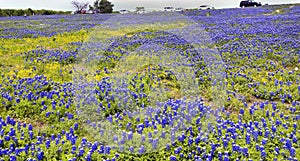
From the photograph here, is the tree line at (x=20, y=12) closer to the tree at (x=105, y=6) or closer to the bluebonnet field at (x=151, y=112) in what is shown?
the tree at (x=105, y=6)

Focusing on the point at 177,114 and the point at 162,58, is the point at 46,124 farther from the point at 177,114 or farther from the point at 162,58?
the point at 162,58

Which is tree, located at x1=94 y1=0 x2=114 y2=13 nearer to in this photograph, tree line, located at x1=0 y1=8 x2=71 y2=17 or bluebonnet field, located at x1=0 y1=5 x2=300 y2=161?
tree line, located at x1=0 y1=8 x2=71 y2=17

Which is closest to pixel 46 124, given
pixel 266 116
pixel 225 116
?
pixel 225 116

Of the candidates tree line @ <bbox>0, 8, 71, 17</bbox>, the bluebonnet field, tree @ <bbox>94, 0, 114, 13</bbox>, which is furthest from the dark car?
the bluebonnet field

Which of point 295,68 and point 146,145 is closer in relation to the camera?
point 146,145

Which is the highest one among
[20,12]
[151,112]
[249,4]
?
[249,4]

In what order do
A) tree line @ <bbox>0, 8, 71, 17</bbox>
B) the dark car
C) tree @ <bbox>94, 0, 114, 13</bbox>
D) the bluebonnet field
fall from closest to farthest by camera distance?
1. the bluebonnet field
2. tree line @ <bbox>0, 8, 71, 17</bbox>
3. the dark car
4. tree @ <bbox>94, 0, 114, 13</bbox>

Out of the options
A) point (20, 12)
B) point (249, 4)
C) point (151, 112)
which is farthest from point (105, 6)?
point (151, 112)

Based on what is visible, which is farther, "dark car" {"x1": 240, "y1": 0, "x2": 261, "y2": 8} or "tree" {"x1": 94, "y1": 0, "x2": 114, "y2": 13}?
"tree" {"x1": 94, "y1": 0, "x2": 114, "y2": 13}

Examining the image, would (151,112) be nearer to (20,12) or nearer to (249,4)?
(20,12)

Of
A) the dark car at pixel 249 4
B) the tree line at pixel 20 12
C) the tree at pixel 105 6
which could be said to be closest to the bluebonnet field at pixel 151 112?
the tree line at pixel 20 12

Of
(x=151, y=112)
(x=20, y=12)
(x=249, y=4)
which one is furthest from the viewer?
(x=249, y=4)
